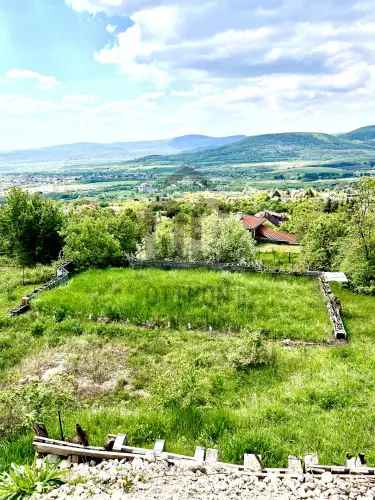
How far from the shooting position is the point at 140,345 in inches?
744

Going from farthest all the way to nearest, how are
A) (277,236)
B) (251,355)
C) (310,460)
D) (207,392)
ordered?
(277,236) → (251,355) → (207,392) → (310,460)

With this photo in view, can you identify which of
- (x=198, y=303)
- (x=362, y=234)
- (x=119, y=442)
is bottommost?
(x=198, y=303)

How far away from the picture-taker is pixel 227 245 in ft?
137

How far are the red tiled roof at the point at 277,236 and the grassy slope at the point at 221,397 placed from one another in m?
51.1

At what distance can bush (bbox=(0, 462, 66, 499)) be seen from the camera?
795 centimetres

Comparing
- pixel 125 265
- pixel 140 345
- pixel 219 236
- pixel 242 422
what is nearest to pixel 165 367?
pixel 140 345

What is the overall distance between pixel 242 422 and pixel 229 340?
7.19 meters

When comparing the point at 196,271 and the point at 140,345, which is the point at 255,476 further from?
the point at 196,271

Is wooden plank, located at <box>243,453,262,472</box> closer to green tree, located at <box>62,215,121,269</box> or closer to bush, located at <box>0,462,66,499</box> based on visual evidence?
bush, located at <box>0,462,66,499</box>

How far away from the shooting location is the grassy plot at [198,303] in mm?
21391

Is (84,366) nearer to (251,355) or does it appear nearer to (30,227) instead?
(251,355)

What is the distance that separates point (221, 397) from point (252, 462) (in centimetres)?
516

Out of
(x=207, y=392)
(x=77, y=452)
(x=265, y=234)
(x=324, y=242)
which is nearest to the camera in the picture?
(x=77, y=452)

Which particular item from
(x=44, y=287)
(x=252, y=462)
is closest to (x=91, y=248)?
(x=44, y=287)
